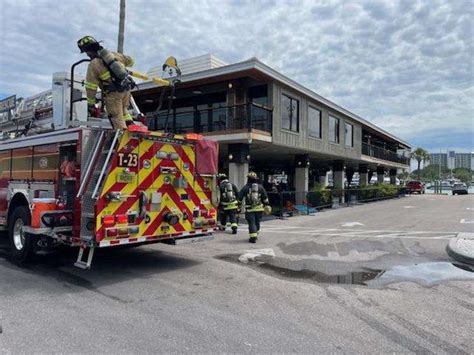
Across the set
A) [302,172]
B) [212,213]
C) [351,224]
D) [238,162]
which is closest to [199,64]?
[238,162]

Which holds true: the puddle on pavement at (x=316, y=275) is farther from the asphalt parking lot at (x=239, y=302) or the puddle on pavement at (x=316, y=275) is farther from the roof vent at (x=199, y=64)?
the roof vent at (x=199, y=64)

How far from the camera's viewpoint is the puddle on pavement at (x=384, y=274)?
23.0 feet

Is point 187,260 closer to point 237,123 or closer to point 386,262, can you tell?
point 386,262

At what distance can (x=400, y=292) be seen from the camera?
6.28 m

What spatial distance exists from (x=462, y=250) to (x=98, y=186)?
7405 mm

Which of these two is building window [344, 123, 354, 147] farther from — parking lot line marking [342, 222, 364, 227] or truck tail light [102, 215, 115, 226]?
truck tail light [102, 215, 115, 226]

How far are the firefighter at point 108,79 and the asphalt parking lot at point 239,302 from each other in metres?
2.73

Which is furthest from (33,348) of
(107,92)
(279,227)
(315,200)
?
(315,200)

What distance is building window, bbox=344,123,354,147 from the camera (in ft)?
90.1

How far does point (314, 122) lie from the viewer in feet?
73.6

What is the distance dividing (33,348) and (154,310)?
150 cm

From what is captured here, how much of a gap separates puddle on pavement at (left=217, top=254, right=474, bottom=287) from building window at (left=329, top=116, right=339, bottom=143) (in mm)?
16943

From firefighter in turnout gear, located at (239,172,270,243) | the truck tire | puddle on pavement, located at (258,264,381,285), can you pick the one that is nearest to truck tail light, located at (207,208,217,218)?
puddle on pavement, located at (258,264,381,285)

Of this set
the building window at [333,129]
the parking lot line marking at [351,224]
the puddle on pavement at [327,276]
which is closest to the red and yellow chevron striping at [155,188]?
the puddle on pavement at [327,276]
